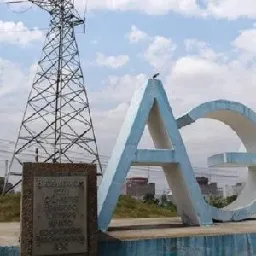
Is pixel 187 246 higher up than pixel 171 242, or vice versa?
pixel 171 242

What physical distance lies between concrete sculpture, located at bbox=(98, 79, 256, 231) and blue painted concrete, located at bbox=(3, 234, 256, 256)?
1.76 m

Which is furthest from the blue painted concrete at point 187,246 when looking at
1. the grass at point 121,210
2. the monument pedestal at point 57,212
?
the grass at point 121,210

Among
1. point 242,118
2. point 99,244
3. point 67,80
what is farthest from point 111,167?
point 67,80

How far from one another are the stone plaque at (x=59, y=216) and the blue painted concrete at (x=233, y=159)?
5.64 m

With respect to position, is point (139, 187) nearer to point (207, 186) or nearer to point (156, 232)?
point (207, 186)

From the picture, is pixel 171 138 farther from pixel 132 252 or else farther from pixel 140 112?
pixel 132 252

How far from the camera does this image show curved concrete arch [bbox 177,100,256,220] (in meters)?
13.2

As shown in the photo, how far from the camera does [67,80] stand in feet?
69.7

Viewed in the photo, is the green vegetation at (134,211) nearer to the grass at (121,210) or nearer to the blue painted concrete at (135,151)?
the grass at (121,210)

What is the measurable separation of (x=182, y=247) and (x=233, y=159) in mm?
4478

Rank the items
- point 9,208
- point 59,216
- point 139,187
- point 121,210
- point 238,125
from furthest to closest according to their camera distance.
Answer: point 139,187 → point 121,210 → point 9,208 → point 238,125 → point 59,216

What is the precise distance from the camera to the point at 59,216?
29.8ft

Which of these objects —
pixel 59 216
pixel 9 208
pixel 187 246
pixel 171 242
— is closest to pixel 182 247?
pixel 187 246

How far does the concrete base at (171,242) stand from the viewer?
9516 mm
